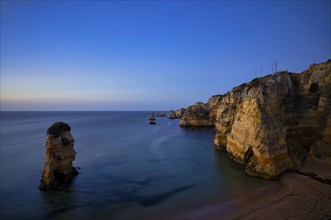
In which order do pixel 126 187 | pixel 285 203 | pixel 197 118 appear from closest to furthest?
pixel 285 203, pixel 126 187, pixel 197 118

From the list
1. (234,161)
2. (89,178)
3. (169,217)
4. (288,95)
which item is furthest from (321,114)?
(89,178)

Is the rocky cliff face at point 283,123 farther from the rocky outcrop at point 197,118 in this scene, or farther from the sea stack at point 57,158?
the rocky outcrop at point 197,118

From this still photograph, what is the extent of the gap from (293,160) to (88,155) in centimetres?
2853

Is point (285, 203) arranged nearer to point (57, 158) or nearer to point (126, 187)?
point (126, 187)

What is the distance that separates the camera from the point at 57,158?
2191 centimetres

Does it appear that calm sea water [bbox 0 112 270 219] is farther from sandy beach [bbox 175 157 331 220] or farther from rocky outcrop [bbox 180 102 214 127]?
rocky outcrop [bbox 180 102 214 127]

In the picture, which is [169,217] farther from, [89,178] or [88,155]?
[88,155]

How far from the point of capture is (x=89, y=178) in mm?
23750

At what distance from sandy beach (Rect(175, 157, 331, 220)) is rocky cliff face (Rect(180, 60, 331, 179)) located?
240cm

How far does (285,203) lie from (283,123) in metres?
10.9

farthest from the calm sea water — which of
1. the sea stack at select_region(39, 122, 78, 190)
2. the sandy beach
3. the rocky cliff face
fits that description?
the rocky cliff face

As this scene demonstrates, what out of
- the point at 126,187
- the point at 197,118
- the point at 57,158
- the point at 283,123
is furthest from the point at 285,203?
the point at 197,118

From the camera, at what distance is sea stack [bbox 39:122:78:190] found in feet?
68.9

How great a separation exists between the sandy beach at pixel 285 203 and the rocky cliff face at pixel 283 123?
7.88ft
